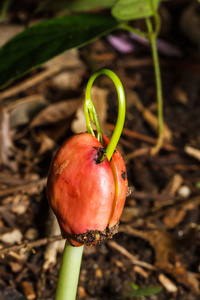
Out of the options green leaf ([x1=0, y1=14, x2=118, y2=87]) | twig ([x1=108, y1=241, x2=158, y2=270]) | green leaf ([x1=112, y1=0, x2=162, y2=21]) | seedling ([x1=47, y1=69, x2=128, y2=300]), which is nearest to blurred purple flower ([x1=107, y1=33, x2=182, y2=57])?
green leaf ([x1=112, y1=0, x2=162, y2=21])

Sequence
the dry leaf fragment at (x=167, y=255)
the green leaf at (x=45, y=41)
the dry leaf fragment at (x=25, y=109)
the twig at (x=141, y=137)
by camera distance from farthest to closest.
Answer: the twig at (x=141, y=137) < the dry leaf fragment at (x=25, y=109) < the dry leaf fragment at (x=167, y=255) < the green leaf at (x=45, y=41)

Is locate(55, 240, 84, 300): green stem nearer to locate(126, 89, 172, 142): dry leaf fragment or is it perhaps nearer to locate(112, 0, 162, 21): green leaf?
locate(112, 0, 162, 21): green leaf

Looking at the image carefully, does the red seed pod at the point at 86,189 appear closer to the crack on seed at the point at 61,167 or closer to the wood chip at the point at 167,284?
the crack on seed at the point at 61,167

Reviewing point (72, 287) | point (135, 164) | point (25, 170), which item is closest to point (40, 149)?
point (25, 170)

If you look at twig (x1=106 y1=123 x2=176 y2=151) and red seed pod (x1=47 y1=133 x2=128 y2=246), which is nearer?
red seed pod (x1=47 y1=133 x2=128 y2=246)

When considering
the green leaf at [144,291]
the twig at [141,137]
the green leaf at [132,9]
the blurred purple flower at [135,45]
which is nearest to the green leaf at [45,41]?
the green leaf at [132,9]

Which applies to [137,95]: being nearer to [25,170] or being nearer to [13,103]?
[13,103]

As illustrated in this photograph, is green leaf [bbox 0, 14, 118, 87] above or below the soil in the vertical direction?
above
